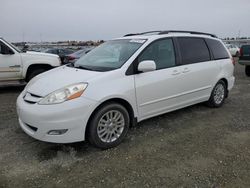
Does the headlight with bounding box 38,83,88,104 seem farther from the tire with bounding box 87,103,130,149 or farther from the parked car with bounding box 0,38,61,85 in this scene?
the parked car with bounding box 0,38,61,85

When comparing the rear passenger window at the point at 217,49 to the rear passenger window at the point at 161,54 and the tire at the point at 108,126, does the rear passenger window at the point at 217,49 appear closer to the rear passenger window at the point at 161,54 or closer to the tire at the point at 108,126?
the rear passenger window at the point at 161,54

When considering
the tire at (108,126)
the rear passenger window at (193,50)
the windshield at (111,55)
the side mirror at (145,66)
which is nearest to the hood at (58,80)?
the windshield at (111,55)

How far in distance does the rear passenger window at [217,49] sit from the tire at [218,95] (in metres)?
0.58

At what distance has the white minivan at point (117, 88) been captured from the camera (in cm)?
324

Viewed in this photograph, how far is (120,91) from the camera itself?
357 cm

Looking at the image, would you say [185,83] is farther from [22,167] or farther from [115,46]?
[22,167]

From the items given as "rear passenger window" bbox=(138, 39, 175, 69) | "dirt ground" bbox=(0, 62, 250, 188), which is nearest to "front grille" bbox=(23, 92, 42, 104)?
"dirt ground" bbox=(0, 62, 250, 188)

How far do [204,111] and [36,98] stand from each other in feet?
11.7

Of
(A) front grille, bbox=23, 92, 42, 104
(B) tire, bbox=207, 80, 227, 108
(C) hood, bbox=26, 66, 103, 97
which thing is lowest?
(B) tire, bbox=207, 80, 227, 108

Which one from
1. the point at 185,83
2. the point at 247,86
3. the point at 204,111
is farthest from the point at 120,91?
the point at 247,86

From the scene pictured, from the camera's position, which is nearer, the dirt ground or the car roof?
the dirt ground

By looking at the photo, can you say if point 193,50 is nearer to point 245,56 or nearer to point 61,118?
point 61,118

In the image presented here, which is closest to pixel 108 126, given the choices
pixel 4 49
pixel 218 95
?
pixel 218 95

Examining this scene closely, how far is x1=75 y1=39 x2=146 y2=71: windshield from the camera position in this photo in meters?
3.89
